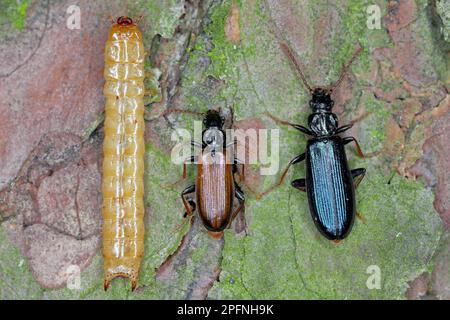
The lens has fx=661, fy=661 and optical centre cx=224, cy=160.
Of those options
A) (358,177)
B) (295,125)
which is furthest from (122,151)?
(358,177)

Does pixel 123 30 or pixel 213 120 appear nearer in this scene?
pixel 123 30

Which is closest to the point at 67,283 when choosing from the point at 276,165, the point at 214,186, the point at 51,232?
the point at 51,232

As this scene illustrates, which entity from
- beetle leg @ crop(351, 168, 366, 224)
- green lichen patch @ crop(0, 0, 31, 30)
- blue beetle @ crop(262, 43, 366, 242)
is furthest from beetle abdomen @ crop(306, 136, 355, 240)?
green lichen patch @ crop(0, 0, 31, 30)

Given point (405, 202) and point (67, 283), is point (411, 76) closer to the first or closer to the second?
point (405, 202)

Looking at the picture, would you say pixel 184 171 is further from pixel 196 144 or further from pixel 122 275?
pixel 122 275

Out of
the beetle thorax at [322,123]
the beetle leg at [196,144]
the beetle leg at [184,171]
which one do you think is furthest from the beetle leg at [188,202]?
the beetle thorax at [322,123]

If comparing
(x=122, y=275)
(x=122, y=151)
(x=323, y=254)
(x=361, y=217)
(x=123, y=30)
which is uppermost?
(x=123, y=30)
